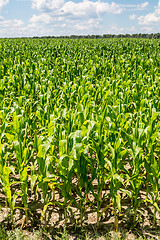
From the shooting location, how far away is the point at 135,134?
2.84 m

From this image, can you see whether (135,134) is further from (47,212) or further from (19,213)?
(19,213)

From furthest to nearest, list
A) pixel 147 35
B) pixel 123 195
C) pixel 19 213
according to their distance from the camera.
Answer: pixel 147 35 < pixel 123 195 < pixel 19 213

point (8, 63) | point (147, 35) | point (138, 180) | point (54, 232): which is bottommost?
point (54, 232)

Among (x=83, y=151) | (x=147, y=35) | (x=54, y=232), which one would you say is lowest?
(x=54, y=232)

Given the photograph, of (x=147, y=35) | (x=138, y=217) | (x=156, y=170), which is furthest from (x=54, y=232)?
(x=147, y=35)

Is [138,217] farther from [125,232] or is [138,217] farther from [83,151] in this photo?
[83,151]

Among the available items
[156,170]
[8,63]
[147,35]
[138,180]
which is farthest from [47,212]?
[147,35]

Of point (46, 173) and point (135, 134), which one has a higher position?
point (135, 134)

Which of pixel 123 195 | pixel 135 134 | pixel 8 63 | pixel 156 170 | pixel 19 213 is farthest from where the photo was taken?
pixel 8 63

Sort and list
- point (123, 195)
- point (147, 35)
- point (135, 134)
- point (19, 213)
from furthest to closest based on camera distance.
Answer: point (147, 35) → point (123, 195) → point (19, 213) → point (135, 134)

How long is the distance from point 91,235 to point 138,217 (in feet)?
2.08

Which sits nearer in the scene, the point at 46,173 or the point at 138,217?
the point at 46,173

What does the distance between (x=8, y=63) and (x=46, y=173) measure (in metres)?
9.17

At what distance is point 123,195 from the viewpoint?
338 centimetres
